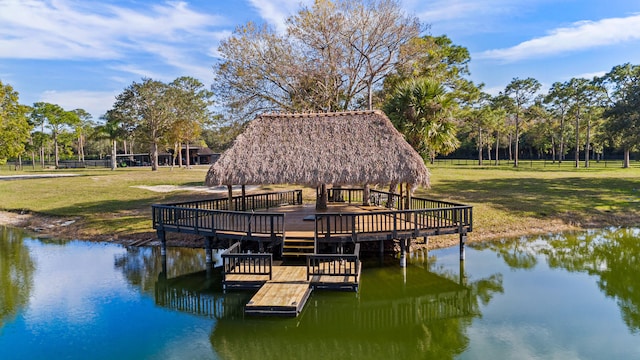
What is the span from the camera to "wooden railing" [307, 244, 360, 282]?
41.0 feet

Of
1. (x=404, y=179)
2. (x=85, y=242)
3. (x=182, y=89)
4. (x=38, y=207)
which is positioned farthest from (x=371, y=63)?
(x=182, y=89)

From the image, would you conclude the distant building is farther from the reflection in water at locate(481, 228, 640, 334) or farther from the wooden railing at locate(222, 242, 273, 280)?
the wooden railing at locate(222, 242, 273, 280)

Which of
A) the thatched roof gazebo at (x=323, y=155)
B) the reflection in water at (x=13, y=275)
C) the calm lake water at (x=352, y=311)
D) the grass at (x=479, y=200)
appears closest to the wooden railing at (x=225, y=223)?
the thatched roof gazebo at (x=323, y=155)

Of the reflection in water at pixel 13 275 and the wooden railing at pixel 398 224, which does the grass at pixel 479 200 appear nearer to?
the reflection in water at pixel 13 275

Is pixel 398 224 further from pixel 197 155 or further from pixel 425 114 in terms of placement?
pixel 197 155

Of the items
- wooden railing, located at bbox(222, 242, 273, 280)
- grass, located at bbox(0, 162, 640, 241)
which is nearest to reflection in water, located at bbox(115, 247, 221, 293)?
wooden railing, located at bbox(222, 242, 273, 280)

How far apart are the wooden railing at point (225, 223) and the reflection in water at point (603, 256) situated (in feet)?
30.8

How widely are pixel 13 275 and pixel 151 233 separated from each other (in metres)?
6.07

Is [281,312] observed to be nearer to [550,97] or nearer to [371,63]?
[371,63]

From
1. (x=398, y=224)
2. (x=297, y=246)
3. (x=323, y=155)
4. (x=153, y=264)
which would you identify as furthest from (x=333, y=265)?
(x=153, y=264)

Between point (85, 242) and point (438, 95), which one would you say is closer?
point (438, 95)

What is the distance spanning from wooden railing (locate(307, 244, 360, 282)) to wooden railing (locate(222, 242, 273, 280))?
1285mm

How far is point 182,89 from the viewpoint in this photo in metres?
53.7

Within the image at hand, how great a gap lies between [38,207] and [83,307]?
19.9 meters
